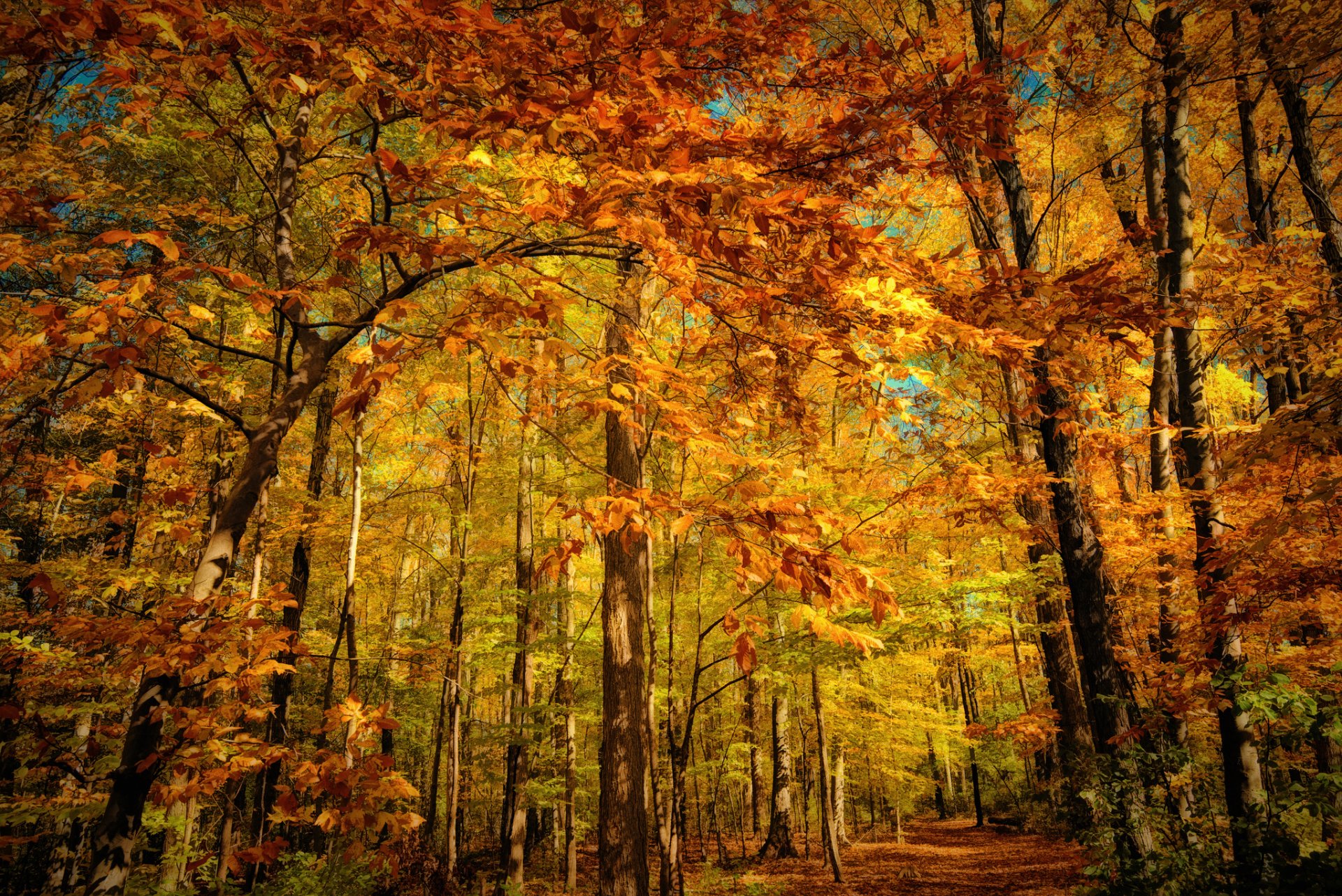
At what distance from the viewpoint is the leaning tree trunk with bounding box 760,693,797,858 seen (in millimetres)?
13320

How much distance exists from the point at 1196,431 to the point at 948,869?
10864mm

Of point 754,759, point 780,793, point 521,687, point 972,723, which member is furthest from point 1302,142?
point 972,723

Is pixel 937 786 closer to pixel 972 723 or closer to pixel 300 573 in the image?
pixel 972 723

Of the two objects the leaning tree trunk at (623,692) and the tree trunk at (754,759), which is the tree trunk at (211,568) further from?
the tree trunk at (754,759)

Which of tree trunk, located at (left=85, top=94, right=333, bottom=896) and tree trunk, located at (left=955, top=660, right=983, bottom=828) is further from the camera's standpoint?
tree trunk, located at (left=955, top=660, right=983, bottom=828)

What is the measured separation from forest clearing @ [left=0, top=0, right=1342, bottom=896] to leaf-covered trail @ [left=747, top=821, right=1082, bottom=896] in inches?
9.1

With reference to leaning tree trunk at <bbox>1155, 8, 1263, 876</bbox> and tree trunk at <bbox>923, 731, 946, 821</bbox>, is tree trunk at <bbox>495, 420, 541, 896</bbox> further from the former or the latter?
tree trunk at <bbox>923, 731, 946, 821</bbox>

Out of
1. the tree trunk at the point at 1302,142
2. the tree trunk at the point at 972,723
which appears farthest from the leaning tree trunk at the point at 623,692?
the tree trunk at the point at 972,723

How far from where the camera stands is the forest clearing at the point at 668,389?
2469 mm

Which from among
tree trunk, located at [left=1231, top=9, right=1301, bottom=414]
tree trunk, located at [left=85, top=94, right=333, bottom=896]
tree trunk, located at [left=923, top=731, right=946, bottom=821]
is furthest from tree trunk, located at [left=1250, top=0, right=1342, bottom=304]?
tree trunk, located at [left=923, top=731, right=946, bottom=821]

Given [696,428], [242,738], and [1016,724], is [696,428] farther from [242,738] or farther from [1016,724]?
[1016,724]

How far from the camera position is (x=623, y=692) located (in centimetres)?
605

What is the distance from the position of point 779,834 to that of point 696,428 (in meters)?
14.7

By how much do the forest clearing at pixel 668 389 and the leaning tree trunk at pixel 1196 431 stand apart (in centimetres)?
6
